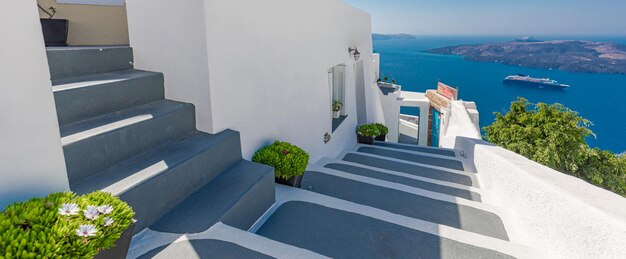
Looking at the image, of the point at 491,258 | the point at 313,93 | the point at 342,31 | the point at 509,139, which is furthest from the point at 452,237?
the point at 509,139

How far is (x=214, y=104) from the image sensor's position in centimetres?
345

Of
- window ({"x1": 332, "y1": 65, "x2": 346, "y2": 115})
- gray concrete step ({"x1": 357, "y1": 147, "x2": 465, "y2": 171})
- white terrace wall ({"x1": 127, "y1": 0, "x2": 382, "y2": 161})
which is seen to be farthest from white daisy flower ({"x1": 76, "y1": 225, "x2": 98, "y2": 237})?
window ({"x1": 332, "y1": 65, "x2": 346, "y2": 115})

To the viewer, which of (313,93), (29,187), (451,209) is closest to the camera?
(29,187)

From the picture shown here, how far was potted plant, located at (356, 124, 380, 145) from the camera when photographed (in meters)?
9.30

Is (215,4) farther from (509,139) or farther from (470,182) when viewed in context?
(509,139)

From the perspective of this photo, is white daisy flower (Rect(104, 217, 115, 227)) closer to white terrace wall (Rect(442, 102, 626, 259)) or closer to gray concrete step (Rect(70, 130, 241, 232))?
gray concrete step (Rect(70, 130, 241, 232))

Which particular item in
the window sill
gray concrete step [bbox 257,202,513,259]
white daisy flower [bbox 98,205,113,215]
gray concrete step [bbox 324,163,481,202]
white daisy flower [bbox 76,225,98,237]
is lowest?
gray concrete step [bbox 324,163,481,202]

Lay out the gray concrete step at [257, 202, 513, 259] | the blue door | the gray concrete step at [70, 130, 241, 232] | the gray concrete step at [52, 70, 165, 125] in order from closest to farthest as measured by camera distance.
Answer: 1. the gray concrete step at [70, 130, 241, 232]
2. the gray concrete step at [52, 70, 165, 125]
3. the gray concrete step at [257, 202, 513, 259]
4. the blue door

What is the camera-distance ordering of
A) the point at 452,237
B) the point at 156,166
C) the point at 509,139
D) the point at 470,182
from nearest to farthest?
the point at 156,166 < the point at 452,237 < the point at 470,182 < the point at 509,139

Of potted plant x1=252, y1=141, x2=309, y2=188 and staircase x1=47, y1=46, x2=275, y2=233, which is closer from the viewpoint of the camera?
staircase x1=47, y1=46, x2=275, y2=233

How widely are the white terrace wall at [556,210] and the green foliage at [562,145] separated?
19.9ft

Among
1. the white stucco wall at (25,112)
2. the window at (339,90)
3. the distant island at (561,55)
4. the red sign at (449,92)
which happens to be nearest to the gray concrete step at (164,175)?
the white stucco wall at (25,112)

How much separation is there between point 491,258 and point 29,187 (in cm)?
345

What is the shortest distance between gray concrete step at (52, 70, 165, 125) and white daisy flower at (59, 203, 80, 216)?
1385 millimetres
